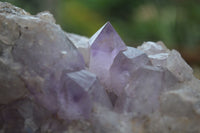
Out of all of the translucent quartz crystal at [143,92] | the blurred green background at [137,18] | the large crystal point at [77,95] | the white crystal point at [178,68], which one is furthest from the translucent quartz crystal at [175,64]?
the blurred green background at [137,18]

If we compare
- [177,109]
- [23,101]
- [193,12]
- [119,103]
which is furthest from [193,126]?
[193,12]

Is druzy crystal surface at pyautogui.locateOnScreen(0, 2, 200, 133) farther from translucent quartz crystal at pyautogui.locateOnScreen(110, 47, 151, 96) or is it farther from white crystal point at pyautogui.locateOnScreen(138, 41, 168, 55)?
white crystal point at pyautogui.locateOnScreen(138, 41, 168, 55)

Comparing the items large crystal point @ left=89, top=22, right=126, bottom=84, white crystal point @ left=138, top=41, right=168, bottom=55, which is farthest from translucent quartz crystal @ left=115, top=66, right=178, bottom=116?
white crystal point @ left=138, top=41, right=168, bottom=55

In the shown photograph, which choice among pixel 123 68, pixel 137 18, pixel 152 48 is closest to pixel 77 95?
pixel 123 68

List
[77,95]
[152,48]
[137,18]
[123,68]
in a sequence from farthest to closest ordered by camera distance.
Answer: [137,18]
[152,48]
[123,68]
[77,95]

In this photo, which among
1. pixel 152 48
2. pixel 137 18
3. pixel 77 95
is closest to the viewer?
pixel 77 95

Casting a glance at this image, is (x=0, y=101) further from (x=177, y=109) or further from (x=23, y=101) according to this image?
(x=177, y=109)

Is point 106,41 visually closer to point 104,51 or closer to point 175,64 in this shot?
point 104,51
